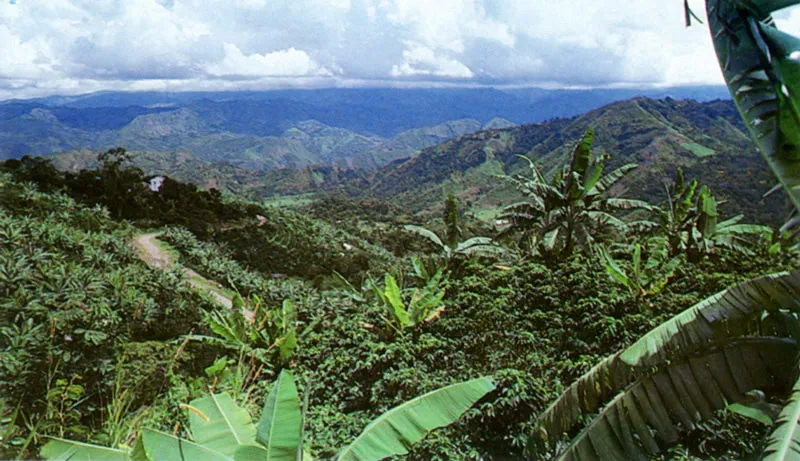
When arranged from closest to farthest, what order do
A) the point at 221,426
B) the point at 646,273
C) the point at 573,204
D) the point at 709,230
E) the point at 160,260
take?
the point at 221,426
the point at 646,273
the point at 573,204
the point at 709,230
the point at 160,260

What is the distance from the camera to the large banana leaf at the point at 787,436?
182 centimetres

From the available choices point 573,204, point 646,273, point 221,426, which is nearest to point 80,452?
point 221,426

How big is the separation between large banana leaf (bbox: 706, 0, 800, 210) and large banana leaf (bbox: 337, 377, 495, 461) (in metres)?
2.04

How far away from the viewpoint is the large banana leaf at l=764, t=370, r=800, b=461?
5.96ft

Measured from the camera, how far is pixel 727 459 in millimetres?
2869

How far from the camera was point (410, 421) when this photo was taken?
2.71 meters

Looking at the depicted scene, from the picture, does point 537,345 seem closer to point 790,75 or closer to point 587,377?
point 587,377

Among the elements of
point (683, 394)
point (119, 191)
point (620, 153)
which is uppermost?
point (683, 394)

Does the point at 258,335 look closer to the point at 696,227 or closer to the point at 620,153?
the point at 696,227

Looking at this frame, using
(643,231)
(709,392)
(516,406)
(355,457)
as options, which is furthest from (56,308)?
(643,231)

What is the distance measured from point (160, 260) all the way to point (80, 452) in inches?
571

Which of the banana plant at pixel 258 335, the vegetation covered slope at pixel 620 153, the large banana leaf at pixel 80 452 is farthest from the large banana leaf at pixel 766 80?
the vegetation covered slope at pixel 620 153

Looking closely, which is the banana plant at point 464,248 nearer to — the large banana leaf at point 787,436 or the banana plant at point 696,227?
the banana plant at point 696,227

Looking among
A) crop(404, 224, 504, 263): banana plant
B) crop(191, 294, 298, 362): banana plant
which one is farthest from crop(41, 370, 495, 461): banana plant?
crop(404, 224, 504, 263): banana plant
